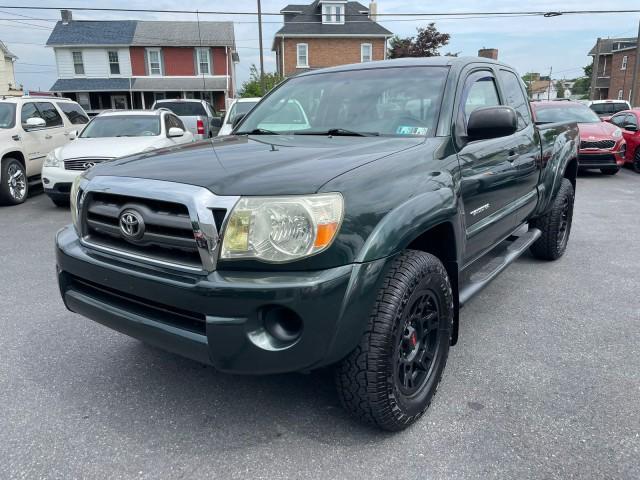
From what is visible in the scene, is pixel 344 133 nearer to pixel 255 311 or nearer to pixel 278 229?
pixel 278 229

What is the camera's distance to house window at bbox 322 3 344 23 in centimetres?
3641

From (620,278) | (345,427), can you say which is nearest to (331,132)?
(345,427)

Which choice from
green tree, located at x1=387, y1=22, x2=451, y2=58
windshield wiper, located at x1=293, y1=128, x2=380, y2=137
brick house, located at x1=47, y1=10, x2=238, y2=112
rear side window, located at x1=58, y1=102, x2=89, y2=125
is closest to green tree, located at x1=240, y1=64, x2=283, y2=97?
brick house, located at x1=47, y1=10, x2=238, y2=112

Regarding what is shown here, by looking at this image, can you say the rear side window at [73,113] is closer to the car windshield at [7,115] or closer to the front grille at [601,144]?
the car windshield at [7,115]

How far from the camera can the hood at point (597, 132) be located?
11123mm

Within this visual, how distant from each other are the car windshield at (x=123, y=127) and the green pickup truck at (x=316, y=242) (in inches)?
251

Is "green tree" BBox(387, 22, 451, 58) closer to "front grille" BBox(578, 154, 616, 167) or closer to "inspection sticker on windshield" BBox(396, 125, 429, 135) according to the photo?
"front grille" BBox(578, 154, 616, 167)

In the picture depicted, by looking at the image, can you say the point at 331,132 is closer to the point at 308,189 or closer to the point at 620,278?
the point at 308,189

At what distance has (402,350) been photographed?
2.43 m

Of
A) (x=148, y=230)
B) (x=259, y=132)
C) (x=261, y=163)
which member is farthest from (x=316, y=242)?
(x=259, y=132)

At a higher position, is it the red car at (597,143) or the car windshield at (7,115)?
the car windshield at (7,115)

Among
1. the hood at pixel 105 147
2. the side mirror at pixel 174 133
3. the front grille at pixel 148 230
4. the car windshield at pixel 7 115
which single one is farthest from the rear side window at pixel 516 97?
the car windshield at pixel 7 115

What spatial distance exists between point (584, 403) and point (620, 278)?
251 centimetres

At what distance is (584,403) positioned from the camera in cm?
267
